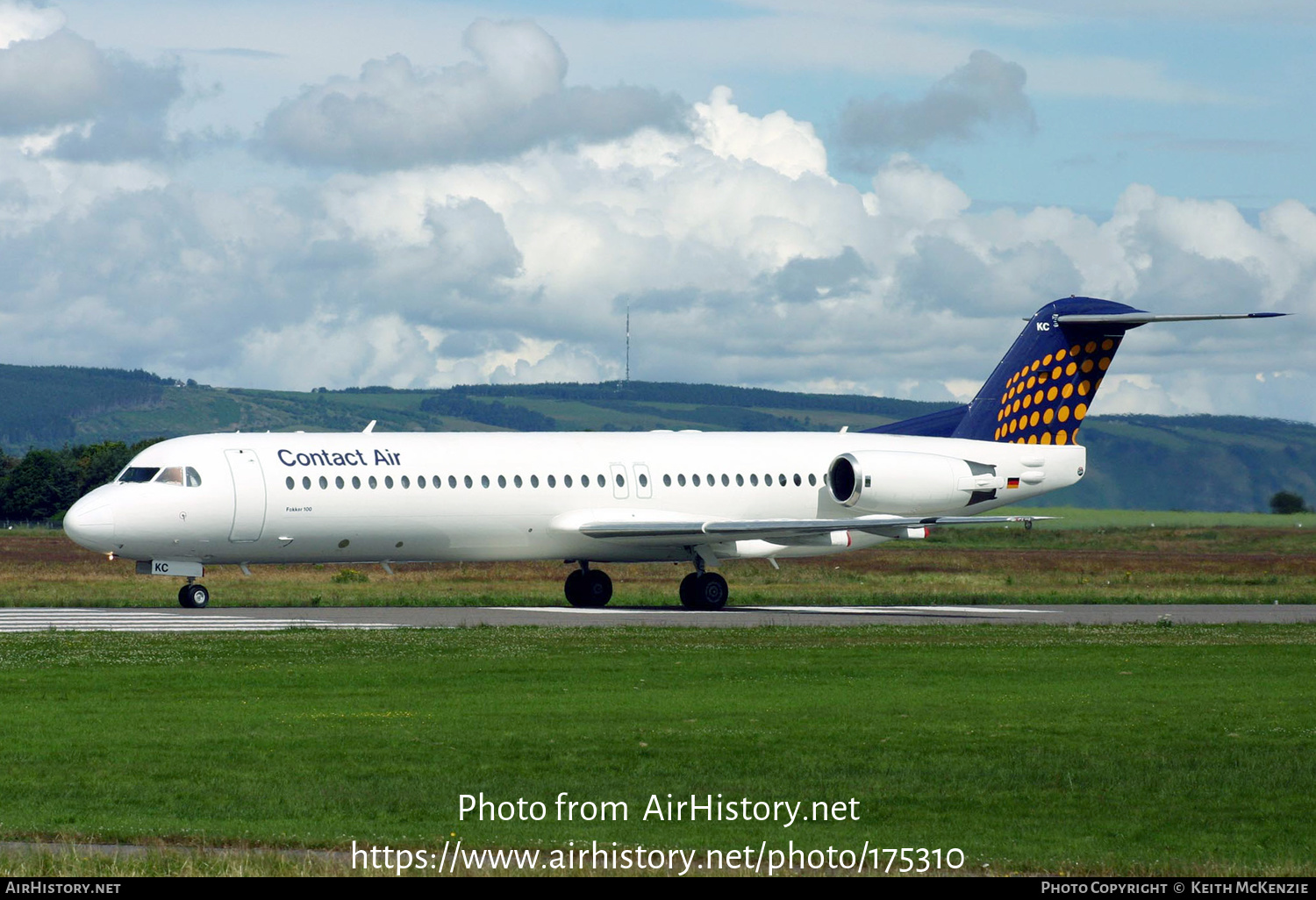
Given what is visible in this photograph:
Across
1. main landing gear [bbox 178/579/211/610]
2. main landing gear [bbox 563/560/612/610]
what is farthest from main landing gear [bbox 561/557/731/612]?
main landing gear [bbox 178/579/211/610]

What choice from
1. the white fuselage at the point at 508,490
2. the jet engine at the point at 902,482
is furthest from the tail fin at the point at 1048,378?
the jet engine at the point at 902,482

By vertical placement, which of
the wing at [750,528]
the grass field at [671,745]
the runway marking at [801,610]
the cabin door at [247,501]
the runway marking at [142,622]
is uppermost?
the cabin door at [247,501]

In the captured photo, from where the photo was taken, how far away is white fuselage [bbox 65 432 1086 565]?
3647 centimetres

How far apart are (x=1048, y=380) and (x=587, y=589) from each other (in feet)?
43.7

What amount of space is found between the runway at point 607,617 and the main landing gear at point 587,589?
3.09 feet

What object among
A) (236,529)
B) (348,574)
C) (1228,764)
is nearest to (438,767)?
(1228,764)

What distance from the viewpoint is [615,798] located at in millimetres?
13938

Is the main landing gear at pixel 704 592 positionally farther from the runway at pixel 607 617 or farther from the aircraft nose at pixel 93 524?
the aircraft nose at pixel 93 524

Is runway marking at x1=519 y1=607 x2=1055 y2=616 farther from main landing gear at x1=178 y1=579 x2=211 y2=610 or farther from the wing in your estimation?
main landing gear at x1=178 y1=579 x2=211 y2=610

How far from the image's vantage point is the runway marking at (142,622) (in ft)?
101

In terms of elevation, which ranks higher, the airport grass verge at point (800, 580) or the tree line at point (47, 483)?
the tree line at point (47, 483)

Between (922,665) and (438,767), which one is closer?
(438,767)
